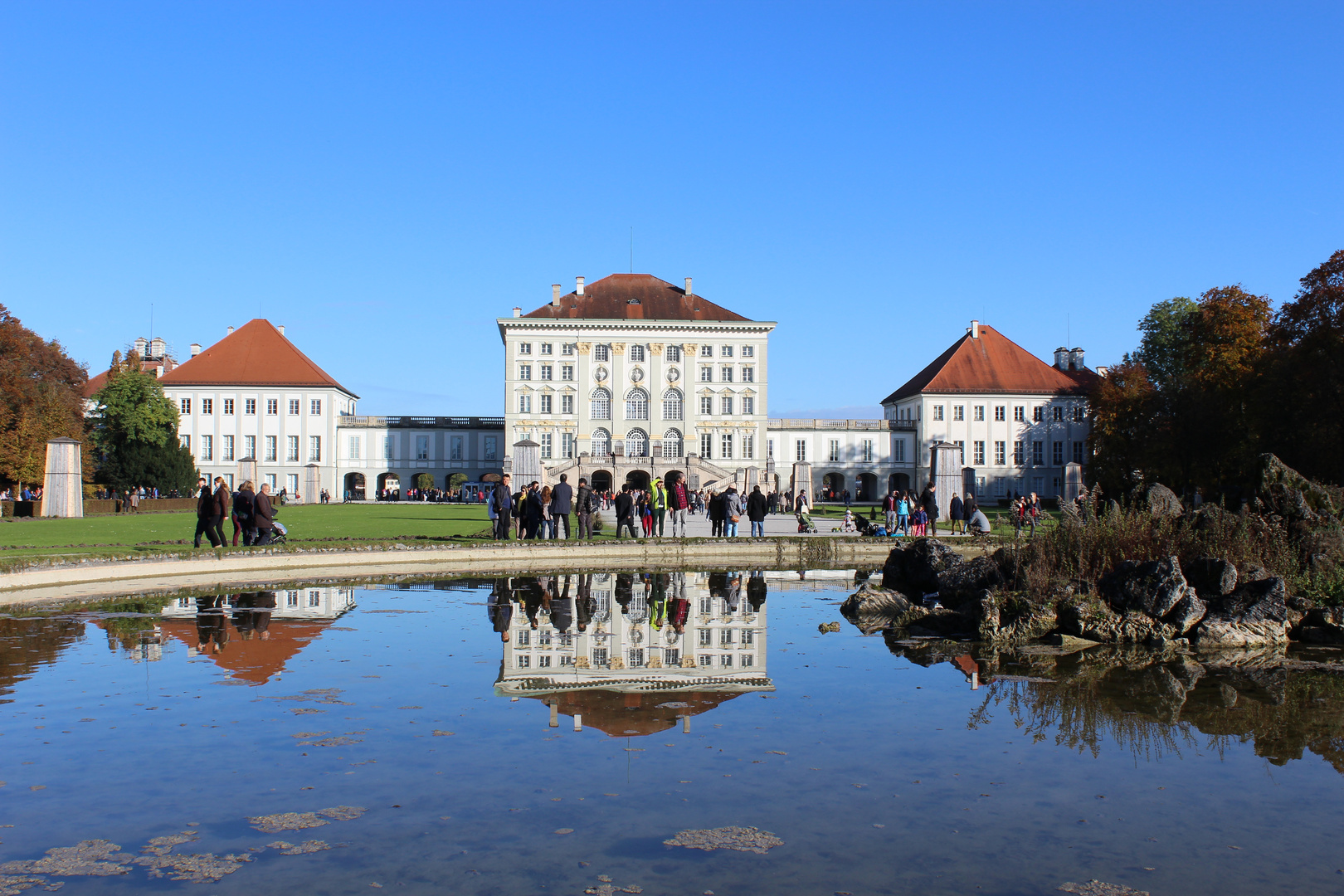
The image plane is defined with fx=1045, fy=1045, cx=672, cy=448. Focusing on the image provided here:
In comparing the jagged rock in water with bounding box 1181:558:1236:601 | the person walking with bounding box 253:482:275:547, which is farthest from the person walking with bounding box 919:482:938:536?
the person walking with bounding box 253:482:275:547

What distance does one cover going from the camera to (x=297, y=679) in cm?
805

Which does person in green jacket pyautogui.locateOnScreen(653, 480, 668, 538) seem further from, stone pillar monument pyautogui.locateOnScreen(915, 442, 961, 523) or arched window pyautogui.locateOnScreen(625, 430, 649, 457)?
arched window pyautogui.locateOnScreen(625, 430, 649, 457)

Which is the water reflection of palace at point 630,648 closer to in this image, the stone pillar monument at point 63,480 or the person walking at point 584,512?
the person walking at point 584,512

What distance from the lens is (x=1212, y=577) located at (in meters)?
10.9

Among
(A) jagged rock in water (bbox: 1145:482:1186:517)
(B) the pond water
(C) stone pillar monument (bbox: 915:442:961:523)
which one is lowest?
(B) the pond water

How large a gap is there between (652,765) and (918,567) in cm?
834

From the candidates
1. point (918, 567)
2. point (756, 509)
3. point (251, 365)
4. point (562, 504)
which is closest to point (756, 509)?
point (756, 509)

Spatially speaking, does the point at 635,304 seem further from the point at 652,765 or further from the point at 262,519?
the point at 652,765

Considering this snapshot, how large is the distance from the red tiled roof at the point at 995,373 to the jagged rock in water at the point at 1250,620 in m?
66.2

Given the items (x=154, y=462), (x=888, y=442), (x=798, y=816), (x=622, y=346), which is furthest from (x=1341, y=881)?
(x=888, y=442)

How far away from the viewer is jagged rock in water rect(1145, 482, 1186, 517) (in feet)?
44.5

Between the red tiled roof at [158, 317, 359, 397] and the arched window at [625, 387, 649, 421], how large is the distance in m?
22.0

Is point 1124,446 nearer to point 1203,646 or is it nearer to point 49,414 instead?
point 1203,646

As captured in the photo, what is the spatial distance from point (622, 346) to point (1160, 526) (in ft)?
202
